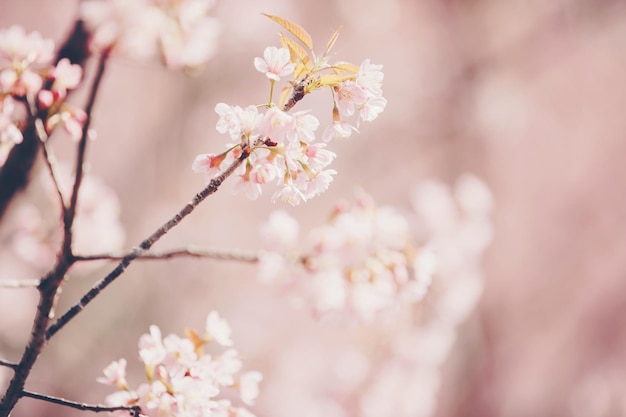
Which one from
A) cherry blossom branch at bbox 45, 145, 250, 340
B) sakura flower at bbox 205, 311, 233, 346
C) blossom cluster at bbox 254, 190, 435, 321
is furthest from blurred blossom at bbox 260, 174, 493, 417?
cherry blossom branch at bbox 45, 145, 250, 340

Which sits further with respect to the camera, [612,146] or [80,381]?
[612,146]

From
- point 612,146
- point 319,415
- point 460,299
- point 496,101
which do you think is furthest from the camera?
point 612,146

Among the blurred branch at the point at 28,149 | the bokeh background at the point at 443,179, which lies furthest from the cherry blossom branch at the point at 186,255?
the bokeh background at the point at 443,179

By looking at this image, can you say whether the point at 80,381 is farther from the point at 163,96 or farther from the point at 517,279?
the point at 517,279

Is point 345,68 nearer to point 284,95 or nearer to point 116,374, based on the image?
point 284,95

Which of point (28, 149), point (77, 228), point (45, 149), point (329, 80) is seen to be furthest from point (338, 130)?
point (77, 228)

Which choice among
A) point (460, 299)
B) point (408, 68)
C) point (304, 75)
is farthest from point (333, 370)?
point (304, 75)

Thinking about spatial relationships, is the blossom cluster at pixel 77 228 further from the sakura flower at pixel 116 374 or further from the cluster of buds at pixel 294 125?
the cluster of buds at pixel 294 125
